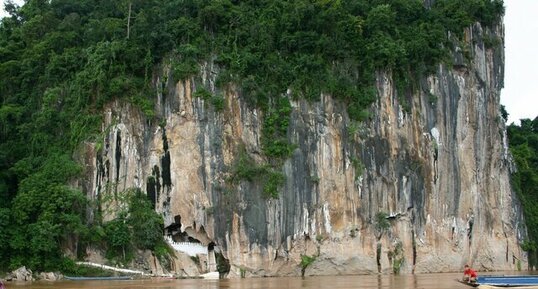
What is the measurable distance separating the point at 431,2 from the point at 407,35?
15.4 feet

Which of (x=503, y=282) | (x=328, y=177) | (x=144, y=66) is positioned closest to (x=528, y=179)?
(x=328, y=177)

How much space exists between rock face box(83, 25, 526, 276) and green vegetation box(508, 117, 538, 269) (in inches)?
161

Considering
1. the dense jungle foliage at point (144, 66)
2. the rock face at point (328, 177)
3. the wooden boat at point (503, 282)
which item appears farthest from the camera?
the rock face at point (328, 177)

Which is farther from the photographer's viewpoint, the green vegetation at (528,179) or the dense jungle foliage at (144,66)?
the green vegetation at (528,179)

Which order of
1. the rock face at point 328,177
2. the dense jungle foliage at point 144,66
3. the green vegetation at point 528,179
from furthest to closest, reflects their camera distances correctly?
the green vegetation at point 528,179 < the rock face at point 328,177 < the dense jungle foliage at point 144,66

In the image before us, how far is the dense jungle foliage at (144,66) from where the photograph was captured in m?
33.4

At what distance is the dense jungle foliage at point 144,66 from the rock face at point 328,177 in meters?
0.82

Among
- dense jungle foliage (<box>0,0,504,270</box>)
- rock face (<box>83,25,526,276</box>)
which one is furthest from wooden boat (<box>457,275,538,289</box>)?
dense jungle foliage (<box>0,0,504,270</box>)

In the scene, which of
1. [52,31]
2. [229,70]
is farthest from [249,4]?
[52,31]

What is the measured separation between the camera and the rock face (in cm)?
3516

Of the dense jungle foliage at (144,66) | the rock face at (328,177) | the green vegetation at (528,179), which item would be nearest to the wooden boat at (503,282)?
the rock face at (328,177)

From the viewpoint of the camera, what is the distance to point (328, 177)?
123 ft

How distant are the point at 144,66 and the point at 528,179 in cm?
2972

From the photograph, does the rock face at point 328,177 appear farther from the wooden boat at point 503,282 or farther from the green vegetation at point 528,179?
the wooden boat at point 503,282
